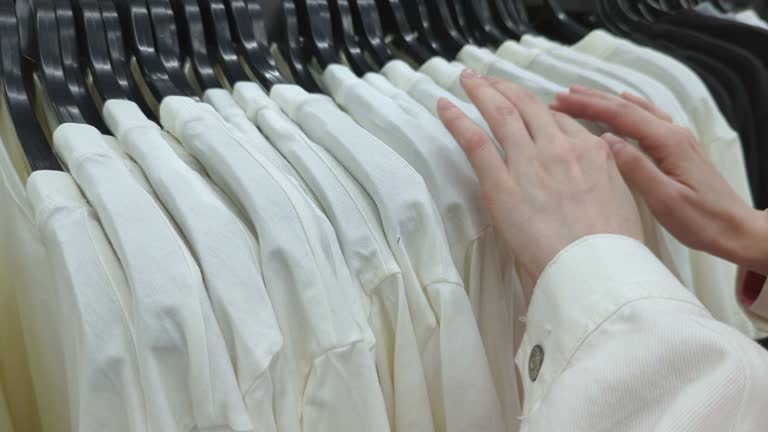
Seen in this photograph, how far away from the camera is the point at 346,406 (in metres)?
0.44

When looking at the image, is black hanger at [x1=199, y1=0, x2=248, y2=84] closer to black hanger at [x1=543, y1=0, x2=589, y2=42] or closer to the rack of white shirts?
the rack of white shirts

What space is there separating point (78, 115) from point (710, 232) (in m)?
0.55

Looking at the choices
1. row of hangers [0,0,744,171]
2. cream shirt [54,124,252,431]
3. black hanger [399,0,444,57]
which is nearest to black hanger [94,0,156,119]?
row of hangers [0,0,744,171]

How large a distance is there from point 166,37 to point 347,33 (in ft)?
0.64

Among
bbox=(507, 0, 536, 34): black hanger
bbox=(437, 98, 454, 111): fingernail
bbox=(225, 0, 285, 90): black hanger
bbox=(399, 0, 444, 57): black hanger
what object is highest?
bbox=(225, 0, 285, 90): black hanger

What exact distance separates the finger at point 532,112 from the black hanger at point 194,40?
269 mm

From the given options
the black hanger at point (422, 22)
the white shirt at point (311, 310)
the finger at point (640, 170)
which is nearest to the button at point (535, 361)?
the white shirt at point (311, 310)

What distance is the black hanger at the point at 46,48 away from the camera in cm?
55

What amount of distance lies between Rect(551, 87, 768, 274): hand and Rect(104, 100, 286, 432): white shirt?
329 millimetres

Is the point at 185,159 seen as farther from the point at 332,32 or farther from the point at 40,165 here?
the point at 332,32

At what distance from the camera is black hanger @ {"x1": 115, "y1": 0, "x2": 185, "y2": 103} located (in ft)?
1.97

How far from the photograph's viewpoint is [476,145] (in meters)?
0.53

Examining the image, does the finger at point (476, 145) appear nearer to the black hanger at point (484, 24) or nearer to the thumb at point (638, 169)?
the thumb at point (638, 169)

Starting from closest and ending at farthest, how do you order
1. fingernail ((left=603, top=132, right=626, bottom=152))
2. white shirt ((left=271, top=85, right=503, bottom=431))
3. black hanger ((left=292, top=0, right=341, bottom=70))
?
white shirt ((left=271, top=85, right=503, bottom=431))
fingernail ((left=603, top=132, right=626, bottom=152))
black hanger ((left=292, top=0, right=341, bottom=70))
